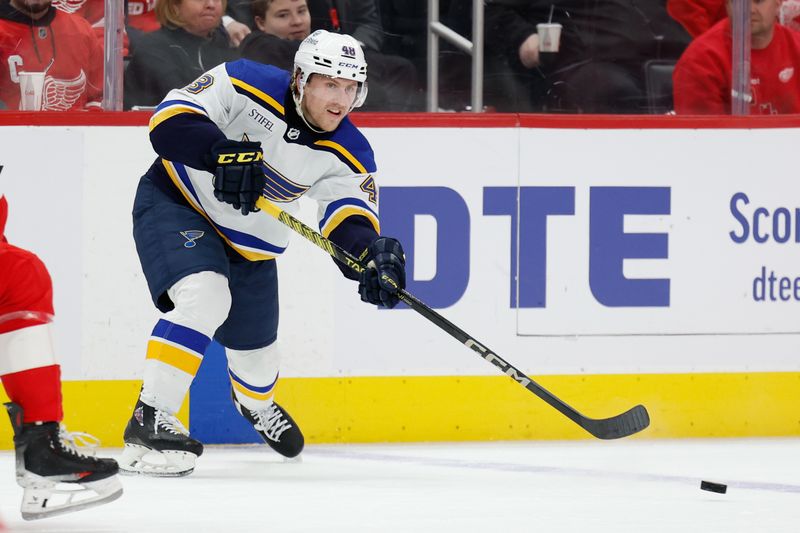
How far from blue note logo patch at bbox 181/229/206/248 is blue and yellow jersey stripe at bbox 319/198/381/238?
31 cm

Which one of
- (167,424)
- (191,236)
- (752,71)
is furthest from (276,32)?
(752,71)

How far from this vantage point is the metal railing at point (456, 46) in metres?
4.25

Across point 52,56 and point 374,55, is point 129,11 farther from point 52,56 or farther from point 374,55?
point 374,55

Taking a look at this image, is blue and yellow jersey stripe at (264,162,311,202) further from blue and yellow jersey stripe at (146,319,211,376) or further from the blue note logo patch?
blue and yellow jersey stripe at (146,319,211,376)

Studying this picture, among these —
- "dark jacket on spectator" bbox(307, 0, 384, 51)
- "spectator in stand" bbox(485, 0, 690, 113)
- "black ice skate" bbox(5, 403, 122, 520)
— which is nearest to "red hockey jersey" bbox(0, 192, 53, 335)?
"black ice skate" bbox(5, 403, 122, 520)

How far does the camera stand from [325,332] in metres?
4.11

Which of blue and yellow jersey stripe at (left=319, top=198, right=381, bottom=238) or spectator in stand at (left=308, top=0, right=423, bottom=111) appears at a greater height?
spectator in stand at (left=308, top=0, right=423, bottom=111)

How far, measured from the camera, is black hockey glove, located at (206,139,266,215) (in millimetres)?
3248

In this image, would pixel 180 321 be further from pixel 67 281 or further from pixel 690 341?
pixel 690 341

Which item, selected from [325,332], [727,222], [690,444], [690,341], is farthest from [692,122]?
[325,332]

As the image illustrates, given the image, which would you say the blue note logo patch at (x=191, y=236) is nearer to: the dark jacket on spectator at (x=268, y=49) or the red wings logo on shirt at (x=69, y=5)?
the dark jacket on spectator at (x=268, y=49)

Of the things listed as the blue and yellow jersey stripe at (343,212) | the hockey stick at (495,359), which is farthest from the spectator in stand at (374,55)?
the hockey stick at (495,359)

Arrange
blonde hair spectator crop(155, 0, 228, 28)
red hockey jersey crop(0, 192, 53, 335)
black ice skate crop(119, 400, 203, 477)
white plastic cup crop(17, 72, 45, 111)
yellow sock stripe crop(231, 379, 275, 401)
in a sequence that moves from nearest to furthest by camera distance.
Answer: red hockey jersey crop(0, 192, 53, 335) → black ice skate crop(119, 400, 203, 477) → yellow sock stripe crop(231, 379, 275, 401) → white plastic cup crop(17, 72, 45, 111) → blonde hair spectator crop(155, 0, 228, 28)

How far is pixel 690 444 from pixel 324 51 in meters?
1.68
